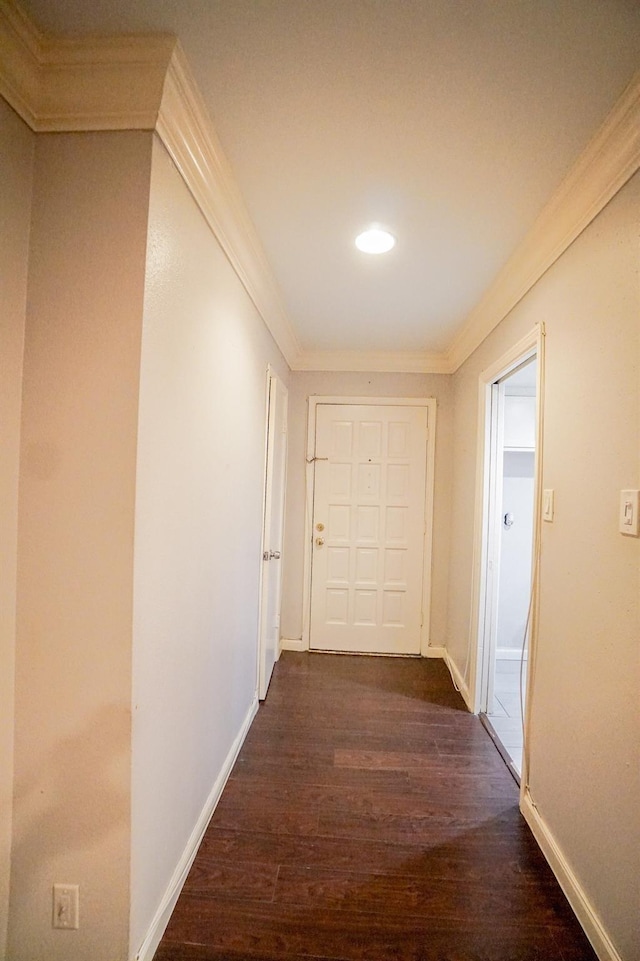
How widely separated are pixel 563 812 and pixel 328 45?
2363mm

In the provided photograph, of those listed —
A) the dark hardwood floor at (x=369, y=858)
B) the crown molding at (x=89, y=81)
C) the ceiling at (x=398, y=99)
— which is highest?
the ceiling at (x=398, y=99)

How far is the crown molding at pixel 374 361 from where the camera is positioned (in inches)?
120

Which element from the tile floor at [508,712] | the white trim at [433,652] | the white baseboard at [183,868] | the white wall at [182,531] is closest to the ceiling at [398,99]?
the white wall at [182,531]

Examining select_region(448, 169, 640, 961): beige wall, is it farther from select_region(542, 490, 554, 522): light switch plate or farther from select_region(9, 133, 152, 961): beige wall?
select_region(9, 133, 152, 961): beige wall

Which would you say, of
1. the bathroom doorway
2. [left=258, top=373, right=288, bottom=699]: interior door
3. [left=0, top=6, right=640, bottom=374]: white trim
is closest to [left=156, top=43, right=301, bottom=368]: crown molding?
[left=0, top=6, right=640, bottom=374]: white trim

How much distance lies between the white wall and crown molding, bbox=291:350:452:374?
1.32 metres

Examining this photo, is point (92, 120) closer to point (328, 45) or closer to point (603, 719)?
point (328, 45)

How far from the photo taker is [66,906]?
95 cm

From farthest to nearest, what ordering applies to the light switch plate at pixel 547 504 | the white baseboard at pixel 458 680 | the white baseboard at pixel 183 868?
1. the white baseboard at pixel 458 680
2. the light switch plate at pixel 547 504
3. the white baseboard at pixel 183 868

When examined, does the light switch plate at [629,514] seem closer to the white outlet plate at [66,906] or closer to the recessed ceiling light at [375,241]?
the recessed ceiling light at [375,241]

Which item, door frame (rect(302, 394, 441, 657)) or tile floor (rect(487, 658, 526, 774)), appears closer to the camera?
tile floor (rect(487, 658, 526, 774))

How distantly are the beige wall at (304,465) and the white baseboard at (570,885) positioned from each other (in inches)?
62.8

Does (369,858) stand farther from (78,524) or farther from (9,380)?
(9,380)

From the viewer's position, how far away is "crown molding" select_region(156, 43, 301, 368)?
0.97 metres
